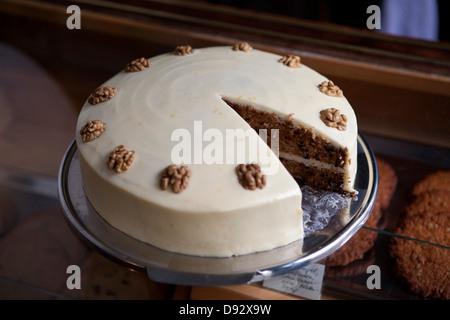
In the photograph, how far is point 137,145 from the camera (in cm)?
184

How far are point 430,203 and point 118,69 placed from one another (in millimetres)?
1997

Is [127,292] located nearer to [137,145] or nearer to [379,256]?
[137,145]

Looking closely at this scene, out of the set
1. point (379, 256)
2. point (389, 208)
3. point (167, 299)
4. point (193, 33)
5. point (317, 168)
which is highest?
point (193, 33)

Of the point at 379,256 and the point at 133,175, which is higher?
the point at 133,175

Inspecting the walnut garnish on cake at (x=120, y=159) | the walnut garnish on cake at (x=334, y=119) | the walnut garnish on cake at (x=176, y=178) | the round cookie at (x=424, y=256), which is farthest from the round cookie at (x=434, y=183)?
the walnut garnish on cake at (x=120, y=159)

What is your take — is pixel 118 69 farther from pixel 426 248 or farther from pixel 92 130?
pixel 426 248

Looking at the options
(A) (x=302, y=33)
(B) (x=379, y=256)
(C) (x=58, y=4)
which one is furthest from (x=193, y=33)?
(B) (x=379, y=256)

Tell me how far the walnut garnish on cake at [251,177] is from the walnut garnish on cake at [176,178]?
0.20 m

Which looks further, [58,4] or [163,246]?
[58,4]

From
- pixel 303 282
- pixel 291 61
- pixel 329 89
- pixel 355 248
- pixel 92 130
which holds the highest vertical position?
pixel 291 61

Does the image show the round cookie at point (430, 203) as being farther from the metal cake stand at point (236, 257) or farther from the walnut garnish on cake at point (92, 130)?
the walnut garnish on cake at point (92, 130)

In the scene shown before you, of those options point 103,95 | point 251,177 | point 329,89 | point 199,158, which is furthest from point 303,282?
point 103,95

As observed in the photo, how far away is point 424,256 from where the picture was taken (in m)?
1.96
